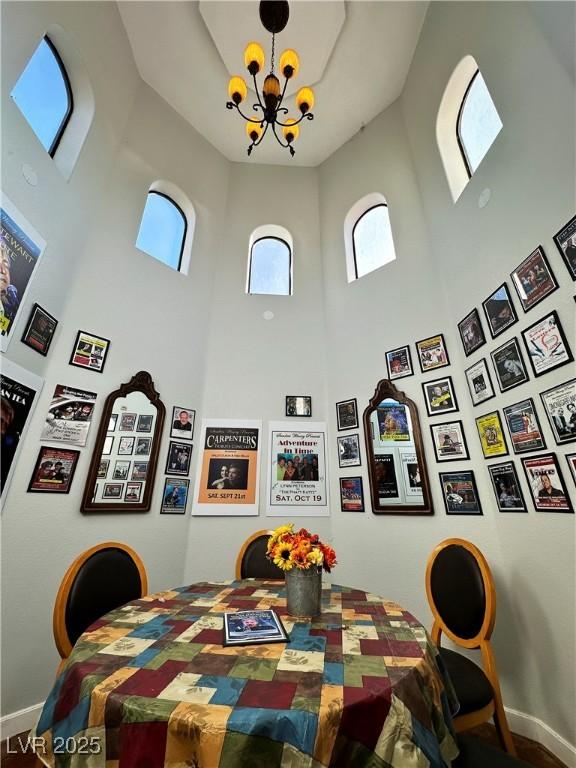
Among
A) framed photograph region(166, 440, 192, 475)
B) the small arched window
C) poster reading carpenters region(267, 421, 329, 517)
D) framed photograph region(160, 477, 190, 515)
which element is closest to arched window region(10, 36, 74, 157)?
the small arched window

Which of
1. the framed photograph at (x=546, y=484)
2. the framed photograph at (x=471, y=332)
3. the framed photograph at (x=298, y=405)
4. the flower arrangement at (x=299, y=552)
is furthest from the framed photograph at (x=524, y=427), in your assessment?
the framed photograph at (x=298, y=405)

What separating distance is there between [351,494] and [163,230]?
11.0ft

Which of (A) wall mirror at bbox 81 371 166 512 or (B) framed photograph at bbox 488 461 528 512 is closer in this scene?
(B) framed photograph at bbox 488 461 528 512

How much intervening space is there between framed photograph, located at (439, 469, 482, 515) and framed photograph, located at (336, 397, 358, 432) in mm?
875

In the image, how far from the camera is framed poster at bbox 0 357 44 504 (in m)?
1.81

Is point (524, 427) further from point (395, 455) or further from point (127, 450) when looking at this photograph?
point (127, 450)

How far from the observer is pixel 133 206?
305 centimetres

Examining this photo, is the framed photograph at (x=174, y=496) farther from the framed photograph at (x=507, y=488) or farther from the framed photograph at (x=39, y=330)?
the framed photograph at (x=507, y=488)

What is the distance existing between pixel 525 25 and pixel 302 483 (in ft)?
11.6

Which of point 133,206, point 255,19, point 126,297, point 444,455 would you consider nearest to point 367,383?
point 444,455

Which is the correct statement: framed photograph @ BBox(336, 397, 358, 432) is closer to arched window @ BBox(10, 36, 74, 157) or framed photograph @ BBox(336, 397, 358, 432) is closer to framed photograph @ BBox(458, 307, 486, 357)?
framed photograph @ BBox(458, 307, 486, 357)

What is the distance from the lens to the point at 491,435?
206 centimetres

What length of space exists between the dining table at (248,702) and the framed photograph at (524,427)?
1.26 m

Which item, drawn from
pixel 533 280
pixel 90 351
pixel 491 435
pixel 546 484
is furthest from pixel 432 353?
pixel 90 351
